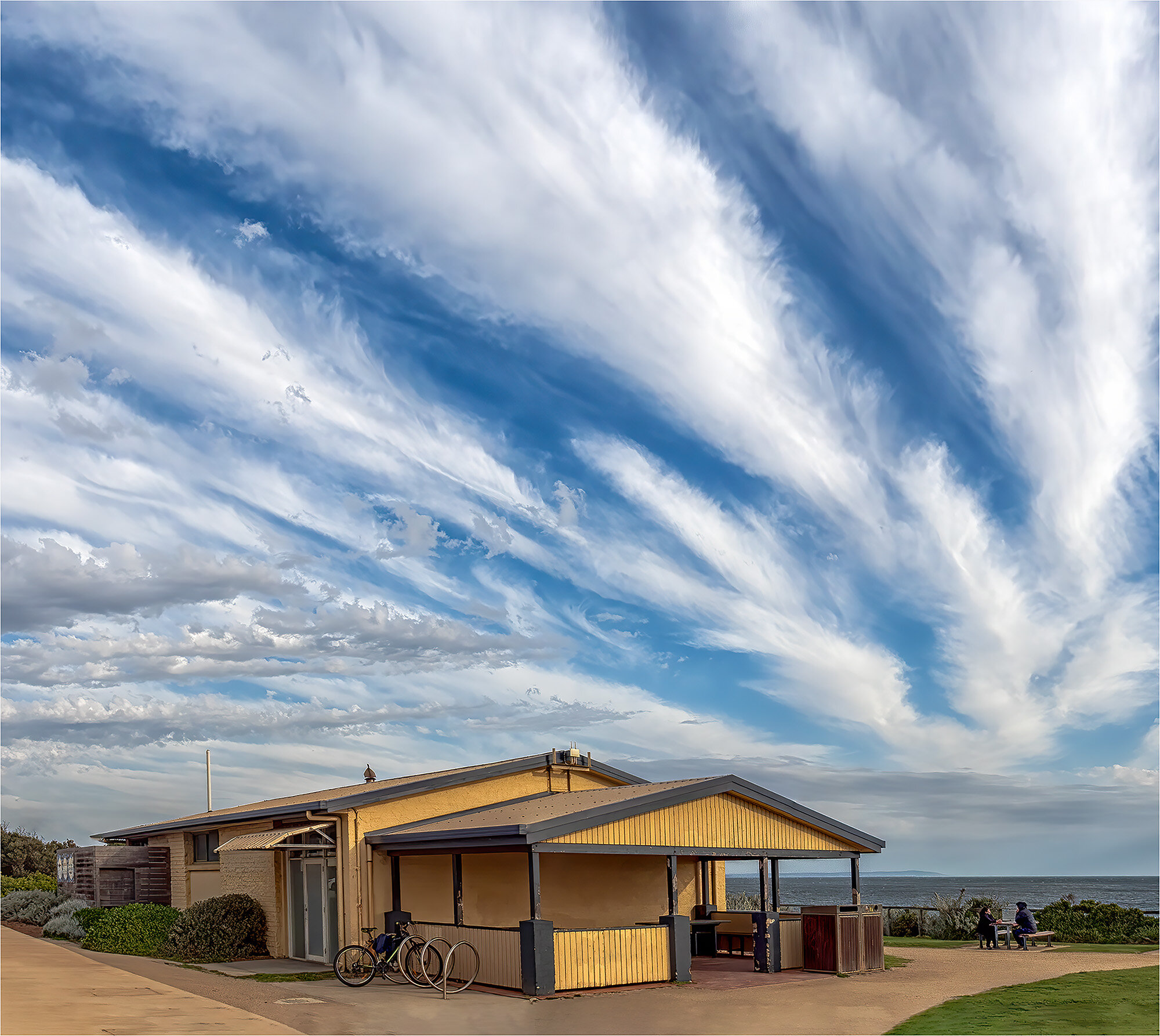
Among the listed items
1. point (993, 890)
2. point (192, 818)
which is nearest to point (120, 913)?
point (192, 818)

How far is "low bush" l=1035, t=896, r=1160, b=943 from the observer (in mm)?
27562

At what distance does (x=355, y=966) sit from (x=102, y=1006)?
589cm

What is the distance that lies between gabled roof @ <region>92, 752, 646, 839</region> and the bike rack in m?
3.38

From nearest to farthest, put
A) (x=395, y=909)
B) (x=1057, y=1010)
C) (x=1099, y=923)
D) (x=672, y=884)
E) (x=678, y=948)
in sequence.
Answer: (x=1057, y=1010), (x=678, y=948), (x=672, y=884), (x=395, y=909), (x=1099, y=923)

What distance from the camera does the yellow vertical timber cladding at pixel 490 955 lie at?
18.1m

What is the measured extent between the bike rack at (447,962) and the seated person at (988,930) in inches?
527

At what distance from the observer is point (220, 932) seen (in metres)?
23.5

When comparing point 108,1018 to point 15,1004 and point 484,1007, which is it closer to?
point 15,1004

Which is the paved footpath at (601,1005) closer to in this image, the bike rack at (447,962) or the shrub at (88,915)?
the bike rack at (447,962)

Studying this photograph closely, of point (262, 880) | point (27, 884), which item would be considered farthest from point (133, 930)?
point (27, 884)

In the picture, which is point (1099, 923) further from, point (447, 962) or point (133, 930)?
point (133, 930)

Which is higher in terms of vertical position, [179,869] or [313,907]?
[313,907]

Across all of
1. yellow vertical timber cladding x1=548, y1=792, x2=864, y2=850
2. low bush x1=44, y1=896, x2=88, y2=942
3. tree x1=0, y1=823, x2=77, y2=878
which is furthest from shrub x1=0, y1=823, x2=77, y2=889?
yellow vertical timber cladding x1=548, y1=792, x2=864, y2=850

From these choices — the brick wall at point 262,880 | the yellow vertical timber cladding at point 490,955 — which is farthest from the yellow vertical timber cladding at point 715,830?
the brick wall at point 262,880
